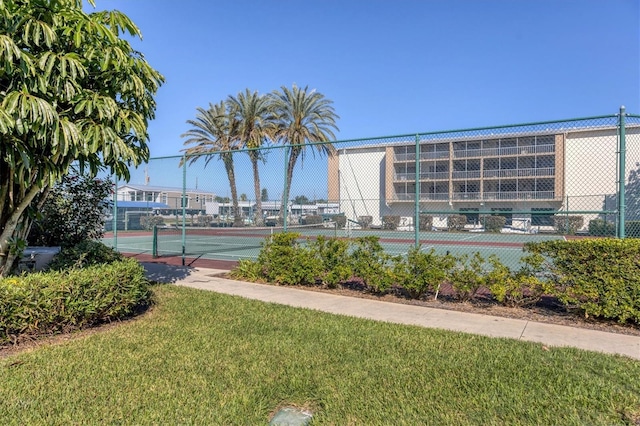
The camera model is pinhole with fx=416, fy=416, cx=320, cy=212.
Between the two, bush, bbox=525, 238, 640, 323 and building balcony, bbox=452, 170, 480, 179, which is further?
building balcony, bbox=452, 170, 480, 179

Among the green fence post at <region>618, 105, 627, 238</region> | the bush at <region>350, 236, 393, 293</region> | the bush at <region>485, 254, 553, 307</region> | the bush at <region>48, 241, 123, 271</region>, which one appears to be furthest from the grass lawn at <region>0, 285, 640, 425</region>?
the green fence post at <region>618, 105, 627, 238</region>

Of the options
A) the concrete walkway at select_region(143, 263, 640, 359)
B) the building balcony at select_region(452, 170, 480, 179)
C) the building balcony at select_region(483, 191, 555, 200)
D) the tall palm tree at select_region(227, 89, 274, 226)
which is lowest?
the concrete walkway at select_region(143, 263, 640, 359)

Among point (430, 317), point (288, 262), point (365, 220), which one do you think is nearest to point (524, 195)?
point (365, 220)

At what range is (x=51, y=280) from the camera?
16.3 feet

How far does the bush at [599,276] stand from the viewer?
5375mm

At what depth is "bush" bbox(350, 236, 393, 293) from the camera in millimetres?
7347

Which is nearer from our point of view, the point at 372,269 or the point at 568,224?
the point at 372,269

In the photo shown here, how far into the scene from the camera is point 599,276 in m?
5.58

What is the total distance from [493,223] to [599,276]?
700 cm

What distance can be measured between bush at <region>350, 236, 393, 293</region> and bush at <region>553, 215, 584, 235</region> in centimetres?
568

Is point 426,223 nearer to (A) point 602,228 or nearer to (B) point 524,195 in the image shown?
(B) point 524,195

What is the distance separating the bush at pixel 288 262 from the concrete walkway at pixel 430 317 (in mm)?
311

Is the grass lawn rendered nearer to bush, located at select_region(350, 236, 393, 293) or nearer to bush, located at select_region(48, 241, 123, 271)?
bush, located at select_region(48, 241, 123, 271)

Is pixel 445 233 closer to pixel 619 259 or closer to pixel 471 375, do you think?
pixel 619 259
